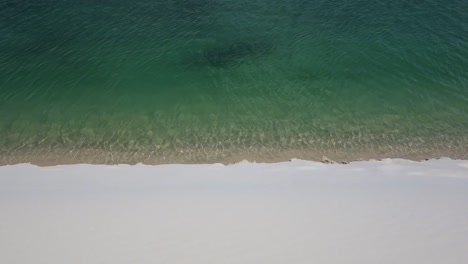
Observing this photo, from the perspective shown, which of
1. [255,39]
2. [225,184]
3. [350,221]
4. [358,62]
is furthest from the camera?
[255,39]

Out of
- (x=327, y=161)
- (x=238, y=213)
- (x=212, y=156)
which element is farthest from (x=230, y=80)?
(x=238, y=213)

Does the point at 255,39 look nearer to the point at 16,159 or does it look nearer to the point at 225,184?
Result: the point at 225,184

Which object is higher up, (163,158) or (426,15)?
(426,15)

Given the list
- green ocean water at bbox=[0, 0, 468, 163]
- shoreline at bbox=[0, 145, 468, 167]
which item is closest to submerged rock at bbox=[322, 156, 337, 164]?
shoreline at bbox=[0, 145, 468, 167]

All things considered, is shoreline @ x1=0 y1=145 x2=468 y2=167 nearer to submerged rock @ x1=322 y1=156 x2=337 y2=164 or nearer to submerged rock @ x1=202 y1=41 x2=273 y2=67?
submerged rock @ x1=322 y1=156 x2=337 y2=164

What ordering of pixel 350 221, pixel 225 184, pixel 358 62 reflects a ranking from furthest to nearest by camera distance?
1. pixel 358 62
2. pixel 225 184
3. pixel 350 221

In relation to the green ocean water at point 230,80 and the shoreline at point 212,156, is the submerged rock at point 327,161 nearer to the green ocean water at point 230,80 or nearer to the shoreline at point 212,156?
the shoreline at point 212,156

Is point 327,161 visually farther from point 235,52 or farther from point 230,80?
point 235,52

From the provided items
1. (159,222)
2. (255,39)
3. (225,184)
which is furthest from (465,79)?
(159,222)

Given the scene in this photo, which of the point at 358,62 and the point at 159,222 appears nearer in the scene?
the point at 159,222
